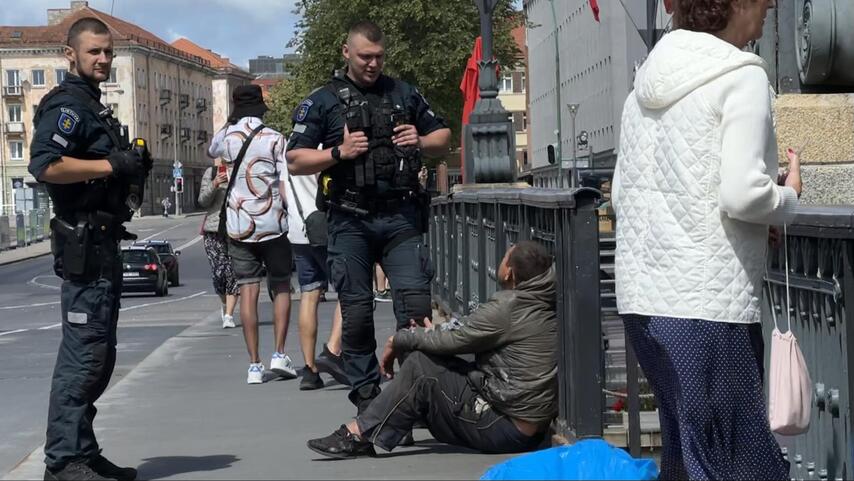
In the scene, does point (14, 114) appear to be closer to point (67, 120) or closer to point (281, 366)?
point (281, 366)

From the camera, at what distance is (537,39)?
116 m

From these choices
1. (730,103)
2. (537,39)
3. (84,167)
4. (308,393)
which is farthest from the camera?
(537,39)

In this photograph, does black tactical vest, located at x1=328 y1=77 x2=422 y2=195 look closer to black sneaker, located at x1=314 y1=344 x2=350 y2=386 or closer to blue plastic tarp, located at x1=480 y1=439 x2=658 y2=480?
black sneaker, located at x1=314 y1=344 x2=350 y2=386

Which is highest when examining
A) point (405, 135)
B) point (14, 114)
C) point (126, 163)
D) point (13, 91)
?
point (13, 91)

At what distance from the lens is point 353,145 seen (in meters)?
7.82

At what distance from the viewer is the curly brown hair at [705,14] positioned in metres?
4.58

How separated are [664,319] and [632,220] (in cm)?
31

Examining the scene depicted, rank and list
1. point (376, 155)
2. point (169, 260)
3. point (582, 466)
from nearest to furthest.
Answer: point (582, 466) < point (376, 155) < point (169, 260)

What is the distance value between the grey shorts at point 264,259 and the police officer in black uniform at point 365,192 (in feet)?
10.2

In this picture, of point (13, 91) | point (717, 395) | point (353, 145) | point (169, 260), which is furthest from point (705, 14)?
point (13, 91)

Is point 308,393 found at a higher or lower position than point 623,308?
lower

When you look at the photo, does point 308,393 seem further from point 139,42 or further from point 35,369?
point 139,42

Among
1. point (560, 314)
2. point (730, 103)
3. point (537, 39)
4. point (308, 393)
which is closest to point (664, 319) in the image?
point (730, 103)

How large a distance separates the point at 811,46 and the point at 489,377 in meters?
3.07
